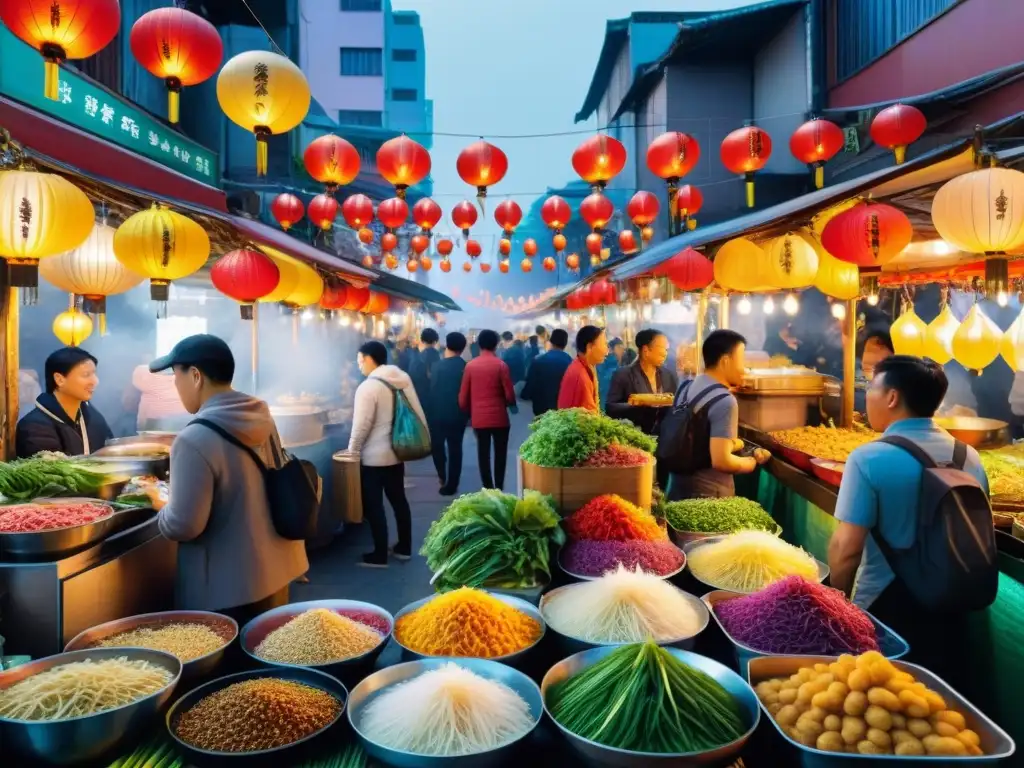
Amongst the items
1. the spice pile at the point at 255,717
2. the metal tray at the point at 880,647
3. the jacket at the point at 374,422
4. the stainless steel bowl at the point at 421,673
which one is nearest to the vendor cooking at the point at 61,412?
the jacket at the point at 374,422

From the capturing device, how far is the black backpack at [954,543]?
285 cm

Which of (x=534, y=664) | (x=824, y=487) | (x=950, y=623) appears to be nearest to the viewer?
(x=534, y=664)

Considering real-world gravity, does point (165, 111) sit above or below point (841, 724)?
above

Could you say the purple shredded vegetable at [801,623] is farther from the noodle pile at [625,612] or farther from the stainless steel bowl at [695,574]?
the stainless steel bowl at [695,574]

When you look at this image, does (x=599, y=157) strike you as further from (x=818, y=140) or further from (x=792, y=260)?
(x=792, y=260)

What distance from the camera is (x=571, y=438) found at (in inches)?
158

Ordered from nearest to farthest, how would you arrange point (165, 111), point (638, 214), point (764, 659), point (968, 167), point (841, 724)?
point (841, 724), point (764, 659), point (968, 167), point (638, 214), point (165, 111)

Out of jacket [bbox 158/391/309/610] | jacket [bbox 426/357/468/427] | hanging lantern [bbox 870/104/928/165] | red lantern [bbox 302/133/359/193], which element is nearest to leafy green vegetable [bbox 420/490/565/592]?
jacket [bbox 158/391/309/610]

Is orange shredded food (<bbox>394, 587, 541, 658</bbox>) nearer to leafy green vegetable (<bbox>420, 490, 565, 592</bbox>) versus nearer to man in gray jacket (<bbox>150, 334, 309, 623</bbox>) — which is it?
leafy green vegetable (<bbox>420, 490, 565, 592</bbox>)

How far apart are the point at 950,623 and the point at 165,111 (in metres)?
18.6

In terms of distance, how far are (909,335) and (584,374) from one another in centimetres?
362

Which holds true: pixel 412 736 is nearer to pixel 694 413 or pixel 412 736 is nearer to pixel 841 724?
pixel 841 724

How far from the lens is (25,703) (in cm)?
210

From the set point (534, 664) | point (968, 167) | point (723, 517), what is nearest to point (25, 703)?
point (534, 664)
